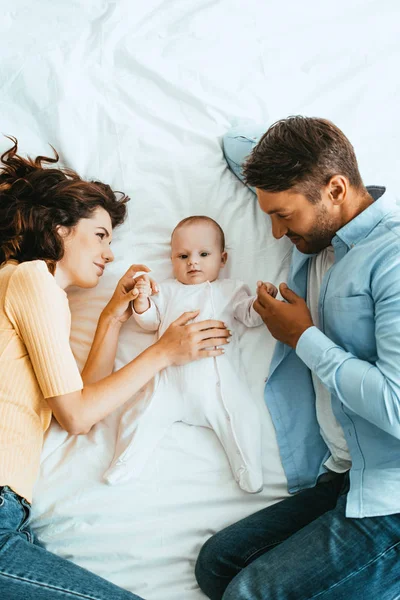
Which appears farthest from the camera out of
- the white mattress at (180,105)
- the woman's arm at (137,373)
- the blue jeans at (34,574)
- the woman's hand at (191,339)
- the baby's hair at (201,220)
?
the baby's hair at (201,220)

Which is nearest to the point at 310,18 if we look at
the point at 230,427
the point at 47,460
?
the point at 230,427

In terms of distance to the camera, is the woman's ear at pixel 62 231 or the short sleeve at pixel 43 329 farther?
the woman's ear at pixel 62 231

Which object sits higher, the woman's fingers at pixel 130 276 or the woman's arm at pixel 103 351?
the woman's fingers at pixel 130 276

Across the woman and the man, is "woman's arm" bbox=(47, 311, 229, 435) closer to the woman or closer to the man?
the woman

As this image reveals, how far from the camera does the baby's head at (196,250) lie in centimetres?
212

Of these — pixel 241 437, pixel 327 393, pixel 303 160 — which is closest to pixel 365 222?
pixel 303 160

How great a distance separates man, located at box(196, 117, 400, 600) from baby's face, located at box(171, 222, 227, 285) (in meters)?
0.27

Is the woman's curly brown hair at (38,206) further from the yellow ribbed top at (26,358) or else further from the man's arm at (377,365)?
the man's arm at (377,365)

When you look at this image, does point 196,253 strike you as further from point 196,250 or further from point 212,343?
point 212,343

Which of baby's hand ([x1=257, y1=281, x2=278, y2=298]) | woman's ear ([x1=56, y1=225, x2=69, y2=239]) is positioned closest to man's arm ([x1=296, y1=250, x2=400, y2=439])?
baby's hand ([x1=257, y1=281, x2=278, y2=298])

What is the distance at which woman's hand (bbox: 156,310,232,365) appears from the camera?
1920mm

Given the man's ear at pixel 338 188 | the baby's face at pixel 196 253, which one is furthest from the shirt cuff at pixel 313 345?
the baby's face at pixel 196 253

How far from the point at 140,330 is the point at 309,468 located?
2.60 ft

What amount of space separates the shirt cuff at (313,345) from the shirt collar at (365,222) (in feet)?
1.06
